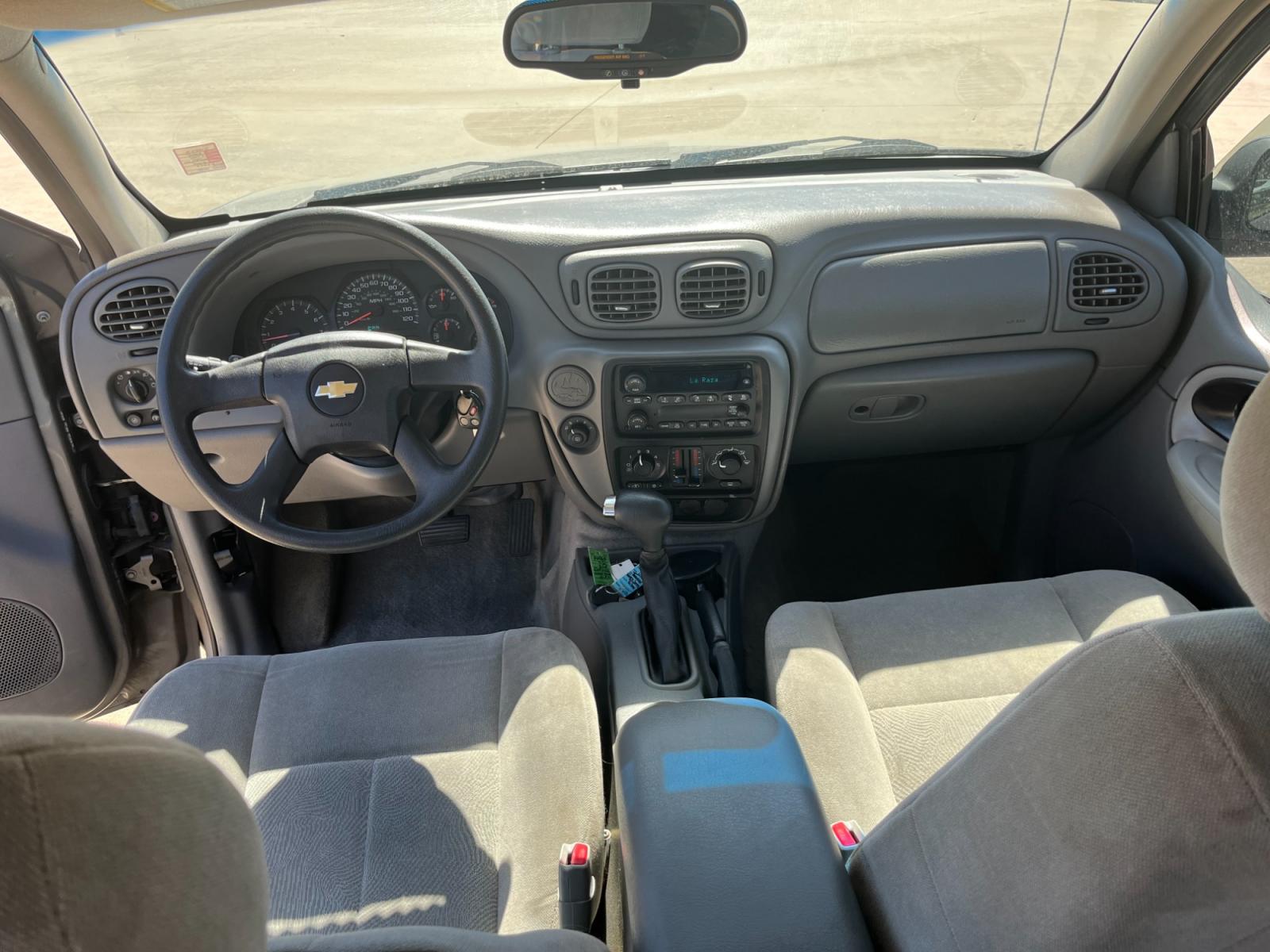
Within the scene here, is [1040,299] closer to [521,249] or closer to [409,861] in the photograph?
[521,249]

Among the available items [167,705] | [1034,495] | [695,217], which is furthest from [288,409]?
[1034,495]

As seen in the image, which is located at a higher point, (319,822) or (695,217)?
(695,217)

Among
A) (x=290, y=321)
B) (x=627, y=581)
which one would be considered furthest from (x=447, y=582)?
(x=290, y=321)

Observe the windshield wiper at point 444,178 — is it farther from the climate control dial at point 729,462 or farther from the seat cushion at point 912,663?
the seat cushion at point 912,663

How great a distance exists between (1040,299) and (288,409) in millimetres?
1568

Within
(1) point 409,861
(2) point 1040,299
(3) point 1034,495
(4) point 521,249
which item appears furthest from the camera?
(3) point 1034,495

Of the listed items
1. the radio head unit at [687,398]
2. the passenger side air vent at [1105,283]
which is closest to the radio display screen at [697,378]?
the radio head unit at [687,398]

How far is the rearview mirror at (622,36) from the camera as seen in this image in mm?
1711

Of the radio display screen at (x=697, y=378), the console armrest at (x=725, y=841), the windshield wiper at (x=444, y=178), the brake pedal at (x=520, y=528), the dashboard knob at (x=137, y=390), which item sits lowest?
the brake pedal at (x=520, y=528)

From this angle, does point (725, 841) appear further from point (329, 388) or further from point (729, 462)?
point (729, 462)

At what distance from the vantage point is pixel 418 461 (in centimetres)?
164

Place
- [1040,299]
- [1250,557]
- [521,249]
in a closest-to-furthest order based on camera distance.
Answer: [1250,557] → [521,249] → [1040,299]

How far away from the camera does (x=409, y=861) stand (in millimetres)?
1354

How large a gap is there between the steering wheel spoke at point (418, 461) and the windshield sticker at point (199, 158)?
95 centimetres
